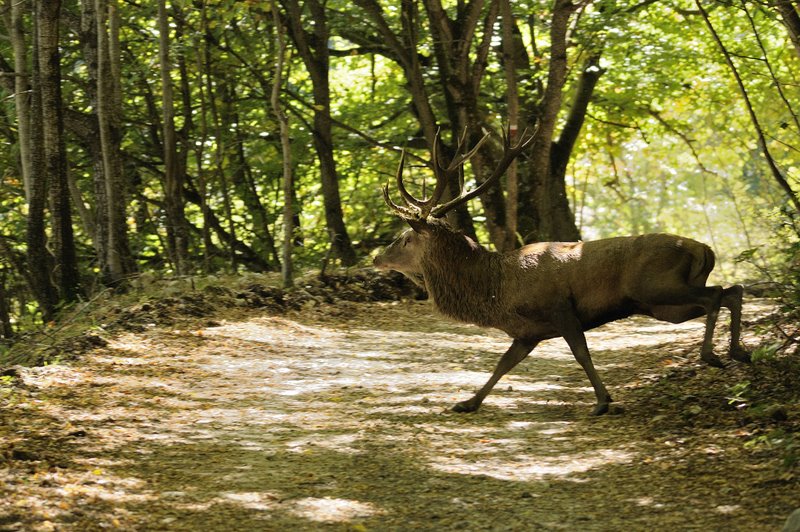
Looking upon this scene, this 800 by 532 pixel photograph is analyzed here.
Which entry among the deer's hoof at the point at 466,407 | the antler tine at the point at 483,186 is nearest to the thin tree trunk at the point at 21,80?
the antler tine at the point at 483,186

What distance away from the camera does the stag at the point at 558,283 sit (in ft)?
25.8

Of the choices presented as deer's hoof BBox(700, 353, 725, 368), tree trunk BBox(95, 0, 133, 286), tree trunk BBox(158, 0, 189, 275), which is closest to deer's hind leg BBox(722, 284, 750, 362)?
deer's hoof BBox(700, 353, 725, 368)

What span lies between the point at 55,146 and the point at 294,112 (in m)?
5.55

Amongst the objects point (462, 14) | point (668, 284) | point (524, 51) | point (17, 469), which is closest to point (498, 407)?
point (668, 284)

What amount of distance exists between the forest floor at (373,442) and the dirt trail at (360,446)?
0.07 feet

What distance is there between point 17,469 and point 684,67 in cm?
1657

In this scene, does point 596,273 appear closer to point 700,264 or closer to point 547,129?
point 700,264

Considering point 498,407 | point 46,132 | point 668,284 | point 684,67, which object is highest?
point 684,67

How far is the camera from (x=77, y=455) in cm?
654

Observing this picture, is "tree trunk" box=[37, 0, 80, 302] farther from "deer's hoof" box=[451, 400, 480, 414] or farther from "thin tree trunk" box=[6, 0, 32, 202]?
"deer's hoof" box=[451, 400, 480, 414]

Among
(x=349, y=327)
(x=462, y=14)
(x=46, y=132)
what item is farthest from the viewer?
(x=462, y=14)

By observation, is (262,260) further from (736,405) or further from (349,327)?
(736,405)

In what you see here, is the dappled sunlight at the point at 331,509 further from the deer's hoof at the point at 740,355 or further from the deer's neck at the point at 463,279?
the deer's hoof at the point at 740,355

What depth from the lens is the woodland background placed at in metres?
13.3
